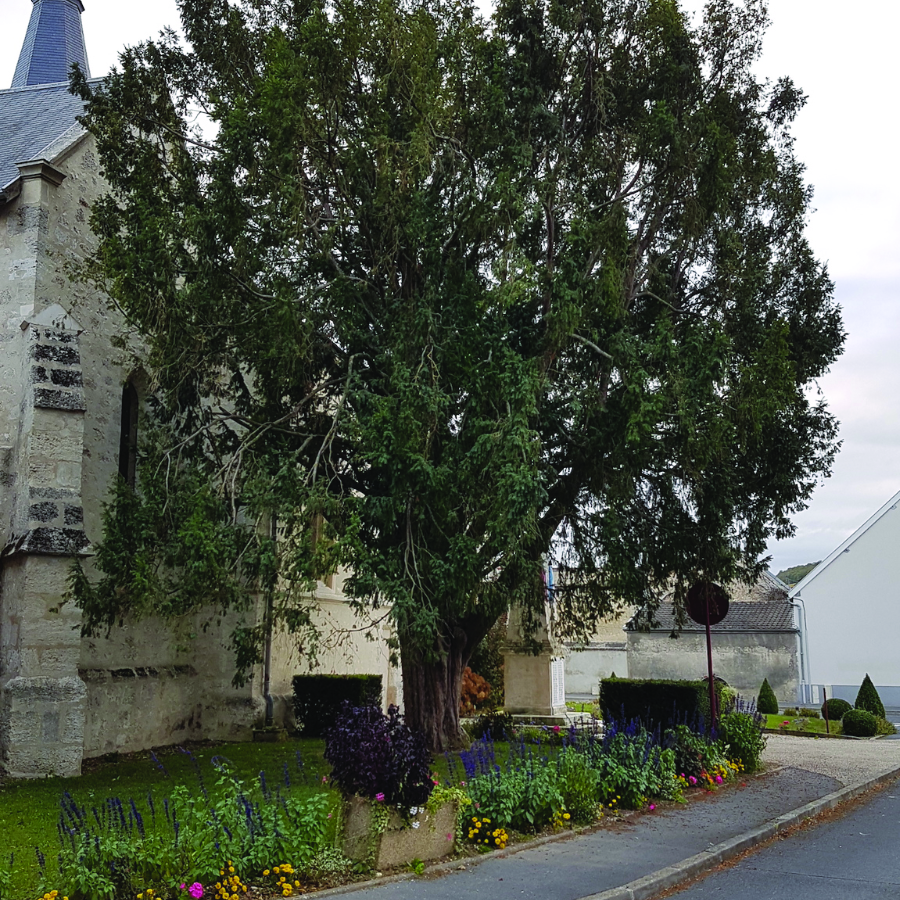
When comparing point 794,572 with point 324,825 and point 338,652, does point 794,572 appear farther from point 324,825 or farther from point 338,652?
point 324,825

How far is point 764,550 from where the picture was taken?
13992 mm

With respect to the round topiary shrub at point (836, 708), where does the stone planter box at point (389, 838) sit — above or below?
above

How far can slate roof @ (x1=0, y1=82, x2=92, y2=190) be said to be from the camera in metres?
15.7

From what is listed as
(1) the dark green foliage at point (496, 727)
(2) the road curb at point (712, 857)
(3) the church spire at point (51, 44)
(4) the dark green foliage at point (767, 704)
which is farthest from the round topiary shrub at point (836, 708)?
(3) the church spire at point (51, 44)

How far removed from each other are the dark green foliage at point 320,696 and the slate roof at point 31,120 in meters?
10.4

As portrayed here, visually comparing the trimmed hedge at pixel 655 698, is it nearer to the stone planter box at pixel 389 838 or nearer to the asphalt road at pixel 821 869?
the asphalt road at pixel 821 869

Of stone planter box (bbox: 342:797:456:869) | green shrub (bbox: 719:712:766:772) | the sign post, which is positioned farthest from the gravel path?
stone planter box (bbox: 342:797:456:869)

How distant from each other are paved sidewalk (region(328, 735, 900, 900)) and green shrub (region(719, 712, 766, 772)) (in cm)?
45

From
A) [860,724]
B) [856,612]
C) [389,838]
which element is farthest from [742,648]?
[389,838]

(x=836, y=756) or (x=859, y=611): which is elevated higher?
(x=859, y=611)

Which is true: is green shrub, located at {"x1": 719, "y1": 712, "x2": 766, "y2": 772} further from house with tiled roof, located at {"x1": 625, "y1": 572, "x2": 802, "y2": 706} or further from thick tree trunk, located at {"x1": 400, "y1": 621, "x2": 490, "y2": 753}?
house with tiled roof, located at {"x1": 625, "y1": 572, "x2": 802, "y2": 706}

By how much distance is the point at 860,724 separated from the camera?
22.3 m

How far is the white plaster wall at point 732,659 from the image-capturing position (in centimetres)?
3697

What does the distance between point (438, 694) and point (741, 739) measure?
435 cm
